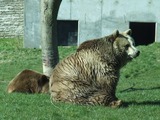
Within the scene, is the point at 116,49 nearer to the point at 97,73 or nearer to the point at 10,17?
the point at 97,73

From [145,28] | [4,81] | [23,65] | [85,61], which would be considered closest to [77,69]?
[85,61]

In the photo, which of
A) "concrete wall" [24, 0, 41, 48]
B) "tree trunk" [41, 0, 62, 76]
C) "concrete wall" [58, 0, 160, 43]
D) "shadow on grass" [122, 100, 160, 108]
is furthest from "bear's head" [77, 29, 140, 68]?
"concrete wall" [24, 0, 41, 48]

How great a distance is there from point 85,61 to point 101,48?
0.39 m

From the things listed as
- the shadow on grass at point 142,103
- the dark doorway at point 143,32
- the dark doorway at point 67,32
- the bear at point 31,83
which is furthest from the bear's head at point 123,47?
the dark doorway at point 143,32

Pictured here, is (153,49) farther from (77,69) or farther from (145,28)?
(77,69)

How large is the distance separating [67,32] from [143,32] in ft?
14.6

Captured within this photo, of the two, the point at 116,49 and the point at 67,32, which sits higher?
the point at 116,49

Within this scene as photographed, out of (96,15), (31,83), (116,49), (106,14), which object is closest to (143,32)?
(106,14)

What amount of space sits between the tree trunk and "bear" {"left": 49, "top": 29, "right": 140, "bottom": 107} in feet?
12.8

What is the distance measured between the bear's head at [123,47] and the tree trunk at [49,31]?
4057 mm

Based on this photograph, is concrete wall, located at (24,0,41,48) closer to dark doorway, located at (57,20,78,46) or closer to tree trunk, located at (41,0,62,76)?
dark doorway, located at (57,20,78,46)

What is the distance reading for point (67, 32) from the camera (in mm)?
31141

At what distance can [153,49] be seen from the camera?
82.1 ft

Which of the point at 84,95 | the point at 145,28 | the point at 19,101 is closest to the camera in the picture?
the point at 84,95
